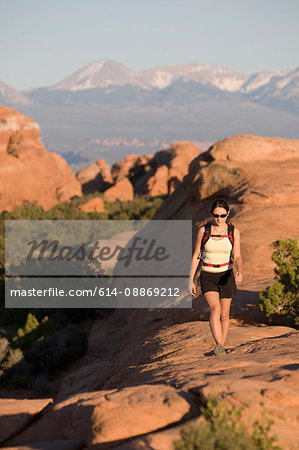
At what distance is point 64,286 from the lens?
25531 millimetres

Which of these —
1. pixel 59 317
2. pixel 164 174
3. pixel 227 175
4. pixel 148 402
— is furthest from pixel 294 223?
pixel 164 174

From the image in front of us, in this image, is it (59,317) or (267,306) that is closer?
(267,306)

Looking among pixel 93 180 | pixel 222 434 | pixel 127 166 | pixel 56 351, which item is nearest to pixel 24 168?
pixel 93 180

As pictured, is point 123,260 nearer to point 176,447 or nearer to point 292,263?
point 292,263

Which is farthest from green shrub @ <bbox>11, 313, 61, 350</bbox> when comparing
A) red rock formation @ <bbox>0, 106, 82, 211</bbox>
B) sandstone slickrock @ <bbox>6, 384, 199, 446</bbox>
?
red rock formation @ <bbox>0, 106, 82, 211</bbox>

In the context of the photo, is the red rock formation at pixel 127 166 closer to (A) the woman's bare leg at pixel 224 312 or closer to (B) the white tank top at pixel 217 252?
(A) the woman's bare leg at pixel 224 312

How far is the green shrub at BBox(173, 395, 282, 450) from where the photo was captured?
390 centimetres

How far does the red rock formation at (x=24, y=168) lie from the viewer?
49.2 m

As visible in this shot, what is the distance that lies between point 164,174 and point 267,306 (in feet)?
169

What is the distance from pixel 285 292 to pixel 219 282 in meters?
3.63

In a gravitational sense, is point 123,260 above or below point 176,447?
below

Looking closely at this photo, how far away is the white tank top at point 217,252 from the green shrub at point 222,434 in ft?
9.18

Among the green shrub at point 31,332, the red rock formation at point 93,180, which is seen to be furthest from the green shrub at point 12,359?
the red rock formation at point 93,180

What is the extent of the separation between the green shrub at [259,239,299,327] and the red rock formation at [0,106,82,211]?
42660 mm
